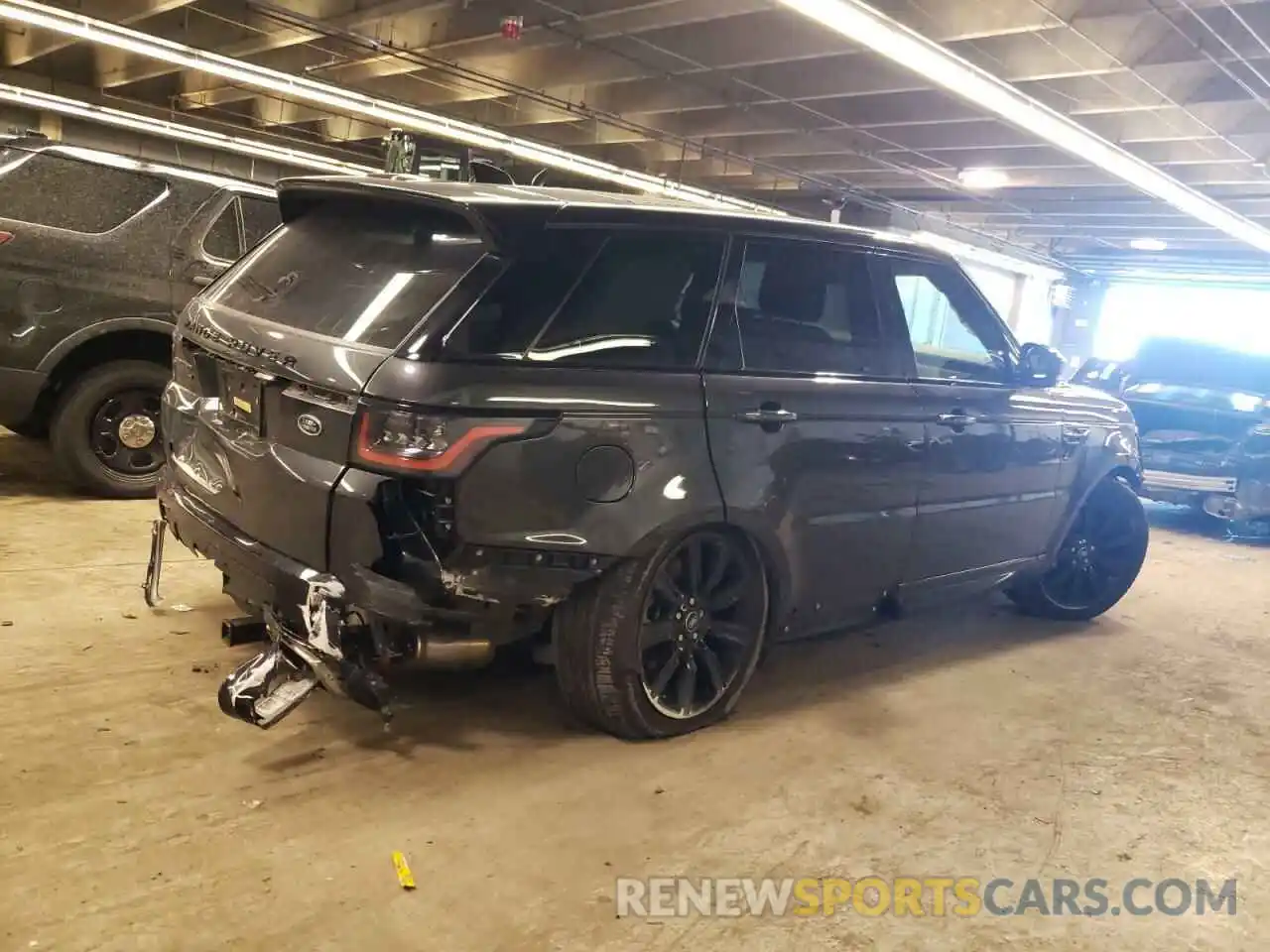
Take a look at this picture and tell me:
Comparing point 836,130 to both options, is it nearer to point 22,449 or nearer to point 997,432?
point 997,432

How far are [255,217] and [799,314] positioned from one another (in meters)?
3.71

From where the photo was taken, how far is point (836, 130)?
9930mm

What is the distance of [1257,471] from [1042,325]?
45.3 feet

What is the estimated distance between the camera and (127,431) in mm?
5445

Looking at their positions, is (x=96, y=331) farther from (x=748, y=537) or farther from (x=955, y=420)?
(x=955, y=420)

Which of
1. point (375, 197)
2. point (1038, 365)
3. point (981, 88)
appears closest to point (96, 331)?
point (375, 197)

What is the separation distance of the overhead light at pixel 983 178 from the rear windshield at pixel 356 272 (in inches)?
373

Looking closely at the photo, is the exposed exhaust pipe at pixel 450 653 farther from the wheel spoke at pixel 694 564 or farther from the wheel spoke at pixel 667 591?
the wheel spoke at pixel 694 564

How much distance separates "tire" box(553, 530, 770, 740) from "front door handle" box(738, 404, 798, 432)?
376mm

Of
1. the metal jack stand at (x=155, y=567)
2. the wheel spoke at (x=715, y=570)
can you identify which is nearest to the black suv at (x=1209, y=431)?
the wheel spoke at (x=715, y=570)

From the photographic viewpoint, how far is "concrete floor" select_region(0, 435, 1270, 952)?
226 cm

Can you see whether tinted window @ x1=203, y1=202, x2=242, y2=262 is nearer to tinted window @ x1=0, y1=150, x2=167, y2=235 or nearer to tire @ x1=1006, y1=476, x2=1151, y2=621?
tinted window @ x1=0, y1=150, x2=167, y2=235

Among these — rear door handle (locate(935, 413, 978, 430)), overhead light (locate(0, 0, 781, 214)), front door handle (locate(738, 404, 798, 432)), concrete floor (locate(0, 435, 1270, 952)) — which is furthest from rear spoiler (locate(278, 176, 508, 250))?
overhead light (locate(0, 0, 781, 214))

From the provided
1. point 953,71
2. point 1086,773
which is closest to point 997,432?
point 1086,773
